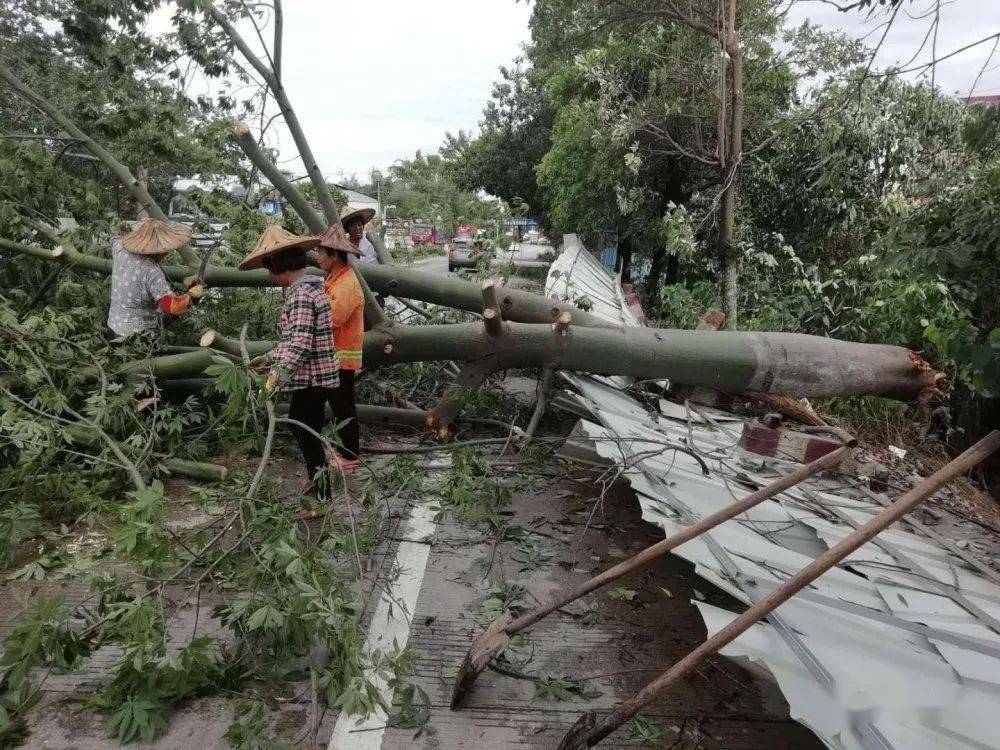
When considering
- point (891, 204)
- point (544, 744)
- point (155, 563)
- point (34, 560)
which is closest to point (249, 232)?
point (34, 560)

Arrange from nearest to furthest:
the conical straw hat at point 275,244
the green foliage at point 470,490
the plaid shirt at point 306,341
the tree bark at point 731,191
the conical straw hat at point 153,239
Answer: the green foliage at point 470,490, the plaid shirt at point 306,341, the conical straw hat at point 275,244, the conical straw hat at point 153,239, the tree bark at point 731,191

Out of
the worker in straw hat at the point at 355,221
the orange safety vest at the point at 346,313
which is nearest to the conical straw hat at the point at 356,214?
the worker in straw hat at the point at 355,221

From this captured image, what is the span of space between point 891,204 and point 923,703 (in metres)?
8.30

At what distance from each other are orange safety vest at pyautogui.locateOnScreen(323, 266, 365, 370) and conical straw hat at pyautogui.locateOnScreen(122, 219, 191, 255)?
1.23 metres

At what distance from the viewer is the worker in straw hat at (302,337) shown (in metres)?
3.94

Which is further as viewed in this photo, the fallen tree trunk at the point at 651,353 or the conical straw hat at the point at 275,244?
the fallen tree trunk at the point at 651,353

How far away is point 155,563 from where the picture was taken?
8.02 ft

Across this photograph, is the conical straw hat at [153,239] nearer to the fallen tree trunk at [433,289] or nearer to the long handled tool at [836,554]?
the fallen tree trunk at [433,289]

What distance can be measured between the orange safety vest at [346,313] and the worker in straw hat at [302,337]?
0.23m

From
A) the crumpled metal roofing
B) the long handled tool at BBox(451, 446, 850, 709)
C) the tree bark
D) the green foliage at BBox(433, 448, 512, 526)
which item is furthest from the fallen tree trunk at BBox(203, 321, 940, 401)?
the tree bark

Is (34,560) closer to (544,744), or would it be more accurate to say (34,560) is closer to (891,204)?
(544,744)

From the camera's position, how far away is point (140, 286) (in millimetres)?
4695

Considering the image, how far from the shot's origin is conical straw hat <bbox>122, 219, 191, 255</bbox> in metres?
4.65

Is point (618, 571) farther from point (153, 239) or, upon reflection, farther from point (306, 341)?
point (153, 239)
